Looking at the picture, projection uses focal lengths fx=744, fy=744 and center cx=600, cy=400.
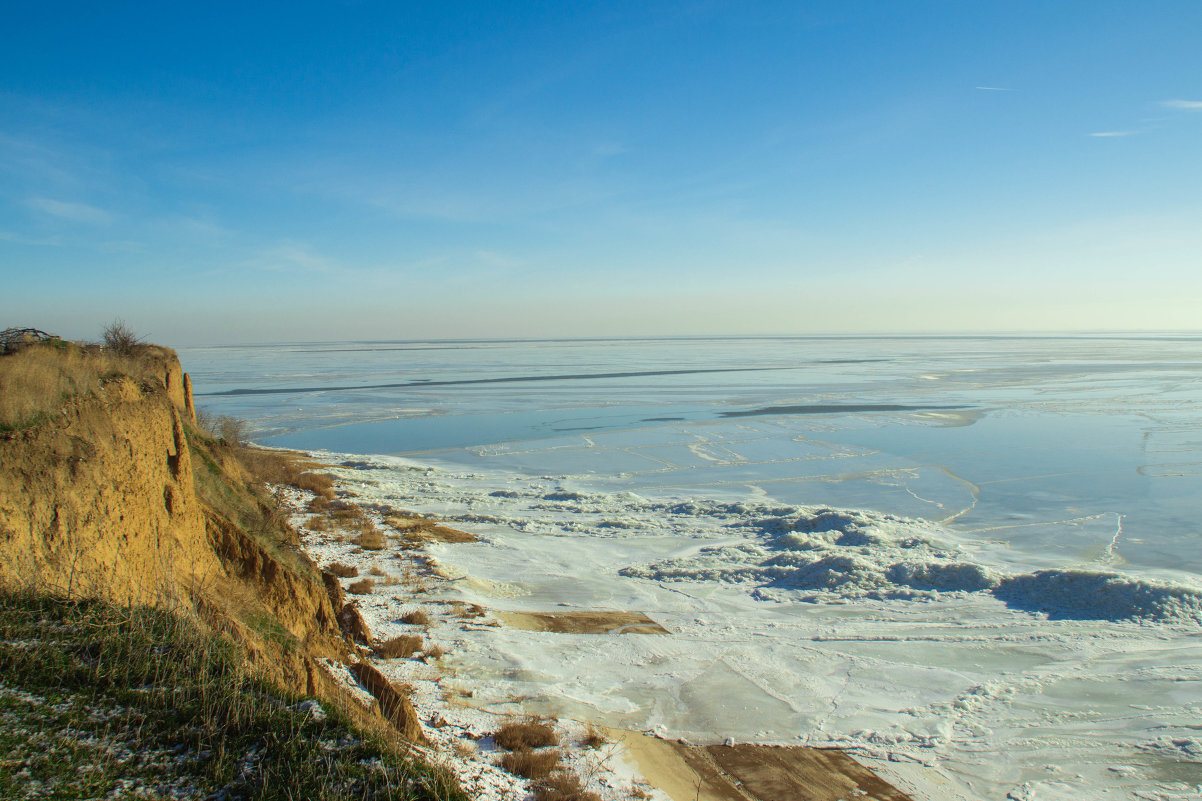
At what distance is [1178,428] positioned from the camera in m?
31.4

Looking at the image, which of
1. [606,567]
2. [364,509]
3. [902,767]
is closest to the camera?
[902,767]

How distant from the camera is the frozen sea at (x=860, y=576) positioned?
848 cm

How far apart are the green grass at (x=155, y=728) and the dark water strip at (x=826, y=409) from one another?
34.6 m

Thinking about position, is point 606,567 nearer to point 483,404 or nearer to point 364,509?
point 364,509

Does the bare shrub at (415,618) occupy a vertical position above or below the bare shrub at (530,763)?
below

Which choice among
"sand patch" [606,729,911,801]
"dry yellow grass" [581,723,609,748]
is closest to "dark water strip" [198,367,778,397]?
"dry yellow grass" [581,723,609,748]

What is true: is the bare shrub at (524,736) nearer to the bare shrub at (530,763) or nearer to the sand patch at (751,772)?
the bare shrub at (530,763)

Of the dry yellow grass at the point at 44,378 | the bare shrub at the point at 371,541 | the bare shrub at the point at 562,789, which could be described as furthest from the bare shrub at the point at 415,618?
the dry yellow grass at the point at 44,378

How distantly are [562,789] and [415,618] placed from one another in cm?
519

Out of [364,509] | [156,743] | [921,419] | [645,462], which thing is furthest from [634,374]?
[156,743]

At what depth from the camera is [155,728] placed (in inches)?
160

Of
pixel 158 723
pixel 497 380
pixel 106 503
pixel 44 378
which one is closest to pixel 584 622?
pixel 106 503

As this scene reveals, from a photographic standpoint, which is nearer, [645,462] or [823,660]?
[823,660]

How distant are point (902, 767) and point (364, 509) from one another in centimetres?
1451
